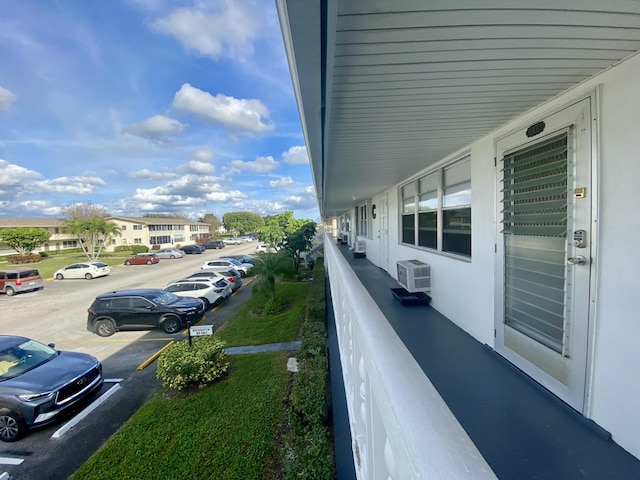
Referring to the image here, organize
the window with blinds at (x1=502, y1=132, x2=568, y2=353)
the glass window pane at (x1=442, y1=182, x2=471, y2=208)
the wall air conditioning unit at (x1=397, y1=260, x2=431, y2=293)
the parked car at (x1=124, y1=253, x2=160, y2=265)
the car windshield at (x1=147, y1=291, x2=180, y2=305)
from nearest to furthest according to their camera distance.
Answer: the window with blinds at (x1=502, y1=132, x2=568, y2=353) < the glass window pane at (x1=442, y1=182, x2=471, y2=208) < the wall air conditioning unit at (x1=397, y1=260, x2=431, y2=293) < the car windshield at (x1=147, y1=291, x2=180, y2=305) < the parked car at (x1=124, y1=253, x2=160, y2=265)

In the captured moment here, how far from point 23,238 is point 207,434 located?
37.5 meters

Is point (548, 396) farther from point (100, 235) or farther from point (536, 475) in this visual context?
point (100, 235)

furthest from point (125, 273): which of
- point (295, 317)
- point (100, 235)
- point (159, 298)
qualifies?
point (295, 317)

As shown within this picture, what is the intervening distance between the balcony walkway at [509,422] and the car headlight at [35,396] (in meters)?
4.84

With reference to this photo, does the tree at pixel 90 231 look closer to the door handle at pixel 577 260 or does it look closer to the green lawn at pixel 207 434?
the green lawn at pixel 207 434

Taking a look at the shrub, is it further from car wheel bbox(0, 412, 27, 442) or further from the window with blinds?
the window with blinds

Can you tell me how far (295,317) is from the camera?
31.6 feet

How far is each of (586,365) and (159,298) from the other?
35.1 ft

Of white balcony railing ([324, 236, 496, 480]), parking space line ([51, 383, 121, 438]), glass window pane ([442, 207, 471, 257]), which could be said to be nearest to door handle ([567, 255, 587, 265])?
glass window pane ([442, 207, 471, 257])

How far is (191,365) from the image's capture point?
17.8 feet

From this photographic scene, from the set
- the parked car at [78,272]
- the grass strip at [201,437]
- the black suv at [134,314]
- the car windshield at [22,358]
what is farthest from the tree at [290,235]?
the parked car at [78,272]

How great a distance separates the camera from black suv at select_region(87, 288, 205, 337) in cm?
915

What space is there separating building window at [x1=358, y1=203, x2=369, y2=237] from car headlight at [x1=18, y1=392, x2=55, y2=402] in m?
11.2

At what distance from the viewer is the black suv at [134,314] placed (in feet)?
30.0
